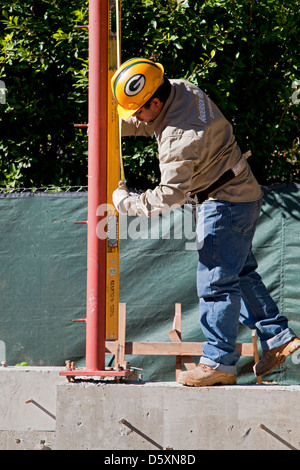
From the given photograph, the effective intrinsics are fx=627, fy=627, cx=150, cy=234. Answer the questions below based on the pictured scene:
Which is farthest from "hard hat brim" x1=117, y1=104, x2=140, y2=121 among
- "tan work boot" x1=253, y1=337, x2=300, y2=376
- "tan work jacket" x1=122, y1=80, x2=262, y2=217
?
"tan work boot" x1=253, y1=337, x2=300, y2=376

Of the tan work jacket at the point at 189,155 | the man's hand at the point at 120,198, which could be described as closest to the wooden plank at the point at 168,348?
the tan work jacket at the point at 189,155

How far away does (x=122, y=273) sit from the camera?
6449mm

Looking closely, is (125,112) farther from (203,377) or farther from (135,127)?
(203,377)

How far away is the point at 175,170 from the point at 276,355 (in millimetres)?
1470

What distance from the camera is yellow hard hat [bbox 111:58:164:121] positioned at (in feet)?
12.3

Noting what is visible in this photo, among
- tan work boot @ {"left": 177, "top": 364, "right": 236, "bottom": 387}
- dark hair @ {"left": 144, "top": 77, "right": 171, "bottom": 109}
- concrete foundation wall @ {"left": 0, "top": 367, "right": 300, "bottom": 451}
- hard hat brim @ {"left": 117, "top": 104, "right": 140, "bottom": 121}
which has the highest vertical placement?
dark hair @ {"left": 144, "top": 77, "right": 171, "bottom": 109}

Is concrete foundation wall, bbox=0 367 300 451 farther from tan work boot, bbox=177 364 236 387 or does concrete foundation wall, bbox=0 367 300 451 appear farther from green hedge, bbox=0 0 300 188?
green hedge, bbox=0 0 300 188

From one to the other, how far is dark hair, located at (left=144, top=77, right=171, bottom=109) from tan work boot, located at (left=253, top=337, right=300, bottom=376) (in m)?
1.78

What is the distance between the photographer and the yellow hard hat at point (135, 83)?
3.75 meters

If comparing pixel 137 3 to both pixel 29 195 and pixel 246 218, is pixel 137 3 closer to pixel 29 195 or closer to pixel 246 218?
pixel 29 195

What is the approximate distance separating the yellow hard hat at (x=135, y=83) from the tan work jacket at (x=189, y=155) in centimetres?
14

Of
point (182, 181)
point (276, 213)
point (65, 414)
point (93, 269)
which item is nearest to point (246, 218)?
point (182, 181)

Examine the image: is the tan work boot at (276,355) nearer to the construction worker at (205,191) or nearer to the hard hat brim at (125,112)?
the construction worker at (205,191)

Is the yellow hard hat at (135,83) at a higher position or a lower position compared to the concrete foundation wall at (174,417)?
higher
